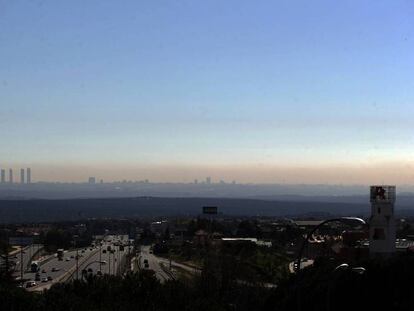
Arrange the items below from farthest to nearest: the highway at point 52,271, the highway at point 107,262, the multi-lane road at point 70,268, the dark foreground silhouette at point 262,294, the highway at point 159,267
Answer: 1. the highway at point 107,262
2. the multi-lane road at point 70,268
3. the highway at point 52,271
4. the highway at point 159,267
5. the dark foreground silhouette at point 262,294

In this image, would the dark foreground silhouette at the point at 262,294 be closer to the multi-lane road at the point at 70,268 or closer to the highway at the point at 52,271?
the multi-lane road at the point at 70,268

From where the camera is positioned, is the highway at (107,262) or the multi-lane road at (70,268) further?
the highway at (107,262)

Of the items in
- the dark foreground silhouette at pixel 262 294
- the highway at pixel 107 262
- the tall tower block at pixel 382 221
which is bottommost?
the highway at pixel 107 262

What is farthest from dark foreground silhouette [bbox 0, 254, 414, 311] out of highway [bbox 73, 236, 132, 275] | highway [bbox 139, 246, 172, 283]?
highway [bbox 73, 236, 132, 275]

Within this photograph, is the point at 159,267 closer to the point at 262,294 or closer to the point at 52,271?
the point at 52,271

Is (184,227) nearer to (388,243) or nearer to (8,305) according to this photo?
(388,243)

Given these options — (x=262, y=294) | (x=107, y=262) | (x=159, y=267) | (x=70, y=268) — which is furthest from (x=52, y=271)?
(x=262, y=294)

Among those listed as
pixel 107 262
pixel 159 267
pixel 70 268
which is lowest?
pixel 107 262

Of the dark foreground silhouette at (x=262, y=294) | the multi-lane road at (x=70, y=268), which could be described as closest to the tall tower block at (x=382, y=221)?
the dark foreground silhouette at (x=262, y=294)

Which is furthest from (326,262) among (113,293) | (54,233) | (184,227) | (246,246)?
(184,227)
